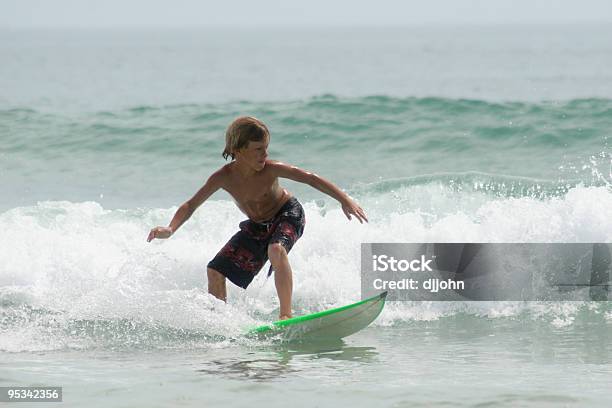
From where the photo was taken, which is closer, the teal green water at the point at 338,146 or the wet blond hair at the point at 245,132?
the wet blond hair at the point at 245,132

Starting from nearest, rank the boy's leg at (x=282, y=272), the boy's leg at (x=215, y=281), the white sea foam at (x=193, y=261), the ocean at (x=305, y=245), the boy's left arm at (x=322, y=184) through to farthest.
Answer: the ocean at (x=305, y=245) → the boy's left arm at (x=322, y=184) → the boy's leg at (x=282, y=272) → the boy's leg at (x=215, y=281) → the white sea foam at (x=193, y=261)

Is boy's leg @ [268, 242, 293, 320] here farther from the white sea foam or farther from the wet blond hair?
the wet blond hair

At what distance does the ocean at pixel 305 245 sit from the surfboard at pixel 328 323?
0.10m

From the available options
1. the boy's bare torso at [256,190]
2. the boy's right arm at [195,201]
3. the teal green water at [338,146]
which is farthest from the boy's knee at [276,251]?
the teal green water at [338,146]

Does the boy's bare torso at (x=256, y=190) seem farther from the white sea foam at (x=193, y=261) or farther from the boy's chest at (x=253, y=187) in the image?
the white sea foam at (x=193, y=261)

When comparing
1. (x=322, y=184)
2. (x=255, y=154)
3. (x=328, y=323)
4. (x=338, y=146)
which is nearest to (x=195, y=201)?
(x=255, y=154)

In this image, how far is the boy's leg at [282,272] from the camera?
609 centimetres

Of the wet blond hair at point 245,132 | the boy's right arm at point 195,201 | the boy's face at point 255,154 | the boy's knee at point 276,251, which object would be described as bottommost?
the boy's knee at point 276,251

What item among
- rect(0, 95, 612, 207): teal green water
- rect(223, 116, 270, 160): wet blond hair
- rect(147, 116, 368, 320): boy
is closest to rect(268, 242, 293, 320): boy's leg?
rect(147, 116, 368, 320): boy

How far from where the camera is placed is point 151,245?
9.48 m

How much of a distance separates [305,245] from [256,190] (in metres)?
2.50

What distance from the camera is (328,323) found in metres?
6.28

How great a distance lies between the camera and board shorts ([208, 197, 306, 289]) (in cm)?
636

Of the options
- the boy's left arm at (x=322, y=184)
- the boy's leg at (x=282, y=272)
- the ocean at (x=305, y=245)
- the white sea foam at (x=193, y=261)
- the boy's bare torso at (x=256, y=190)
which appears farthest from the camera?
the white sea foam at (x=193, y=261)
